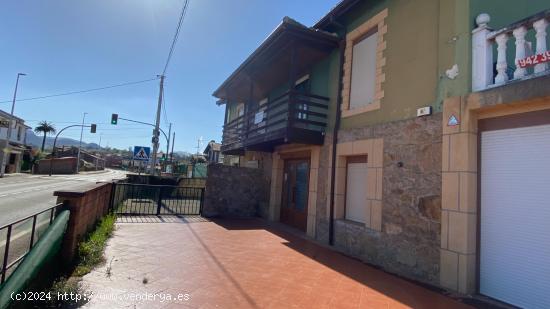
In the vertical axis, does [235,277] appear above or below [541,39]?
below

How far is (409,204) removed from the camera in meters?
5.61

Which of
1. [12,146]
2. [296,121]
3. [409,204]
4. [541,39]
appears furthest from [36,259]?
[12,146]

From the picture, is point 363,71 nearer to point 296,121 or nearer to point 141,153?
point 296,121

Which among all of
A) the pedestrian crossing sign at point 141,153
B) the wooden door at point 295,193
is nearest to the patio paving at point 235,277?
the wooden door at point 295,193

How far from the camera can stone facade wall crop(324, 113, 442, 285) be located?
16.9 ft

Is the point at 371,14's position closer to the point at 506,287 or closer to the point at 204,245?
the point at 506,287

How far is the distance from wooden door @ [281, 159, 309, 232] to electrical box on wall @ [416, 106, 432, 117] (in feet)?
14.7

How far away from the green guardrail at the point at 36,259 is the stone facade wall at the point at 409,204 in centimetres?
543

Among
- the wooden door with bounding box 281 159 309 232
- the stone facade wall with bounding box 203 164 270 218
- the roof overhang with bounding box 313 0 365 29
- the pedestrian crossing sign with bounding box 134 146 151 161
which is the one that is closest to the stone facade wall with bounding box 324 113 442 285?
the wooden door with bounding box 281 159 309 232

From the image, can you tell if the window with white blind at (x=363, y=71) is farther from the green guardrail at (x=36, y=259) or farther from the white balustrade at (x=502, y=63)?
the green guardrail at (x=36, y=259)

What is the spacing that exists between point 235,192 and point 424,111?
26.0 ft

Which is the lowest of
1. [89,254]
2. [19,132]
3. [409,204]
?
[89,254]

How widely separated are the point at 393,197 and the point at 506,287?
220cm

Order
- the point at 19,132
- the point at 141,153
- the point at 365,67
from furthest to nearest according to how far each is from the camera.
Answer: the point at 19,132 < the point at 141,153 < the point at 365,67
